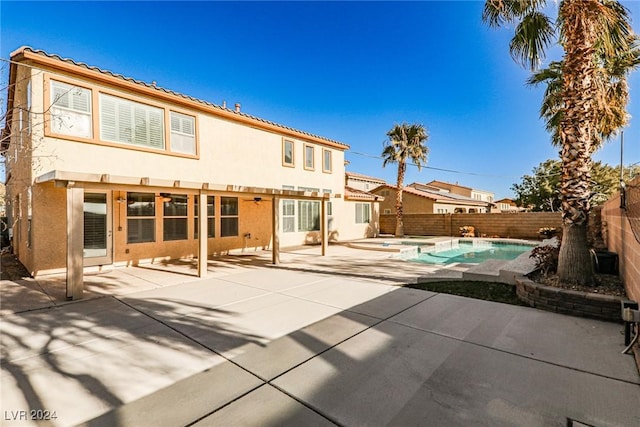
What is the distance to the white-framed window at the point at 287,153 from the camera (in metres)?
14.9

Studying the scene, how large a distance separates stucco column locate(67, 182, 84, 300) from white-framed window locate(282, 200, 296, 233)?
30.7 ft

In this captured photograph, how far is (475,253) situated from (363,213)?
7578 millimetres

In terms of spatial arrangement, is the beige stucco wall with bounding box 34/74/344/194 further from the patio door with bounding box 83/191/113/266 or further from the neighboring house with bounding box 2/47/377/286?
the patio door with bounding box 83/191/113/266

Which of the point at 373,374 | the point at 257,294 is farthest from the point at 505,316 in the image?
the point at 257,294

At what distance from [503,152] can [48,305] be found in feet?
124

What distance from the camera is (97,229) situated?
9.16 metres

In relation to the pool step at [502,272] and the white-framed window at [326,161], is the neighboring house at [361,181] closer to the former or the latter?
the white-framed window at [326,161]

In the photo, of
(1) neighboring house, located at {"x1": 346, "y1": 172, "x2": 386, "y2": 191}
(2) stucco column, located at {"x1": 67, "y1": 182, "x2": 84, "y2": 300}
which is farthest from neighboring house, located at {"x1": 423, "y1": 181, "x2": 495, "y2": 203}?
(2) stucco column, located at {"x1": 67, "y1": 182, "x2": 84, "y2": 300}

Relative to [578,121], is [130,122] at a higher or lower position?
higher

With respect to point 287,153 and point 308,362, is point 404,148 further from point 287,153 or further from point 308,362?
point 308,362

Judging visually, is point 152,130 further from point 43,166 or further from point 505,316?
point 505,316

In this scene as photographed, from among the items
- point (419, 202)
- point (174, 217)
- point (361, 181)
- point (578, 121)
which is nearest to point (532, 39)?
point (578, 121)

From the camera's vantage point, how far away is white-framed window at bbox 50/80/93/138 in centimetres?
803

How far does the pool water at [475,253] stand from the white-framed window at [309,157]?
7.48m
